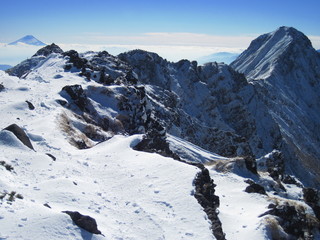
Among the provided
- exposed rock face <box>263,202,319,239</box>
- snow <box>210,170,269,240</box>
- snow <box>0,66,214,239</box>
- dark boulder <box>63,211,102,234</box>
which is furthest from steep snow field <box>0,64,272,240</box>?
exposed rock face <box>263,202,319,239</box>

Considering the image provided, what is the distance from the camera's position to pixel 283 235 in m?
23.8

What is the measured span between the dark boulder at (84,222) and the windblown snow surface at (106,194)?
1.06 feet

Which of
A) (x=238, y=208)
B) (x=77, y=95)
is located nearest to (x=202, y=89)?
(x=77, y=95)

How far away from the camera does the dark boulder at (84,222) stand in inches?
593

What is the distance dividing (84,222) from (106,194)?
19.8ft

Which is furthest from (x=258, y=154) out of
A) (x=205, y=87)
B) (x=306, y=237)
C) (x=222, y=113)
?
(x=306, y=237)

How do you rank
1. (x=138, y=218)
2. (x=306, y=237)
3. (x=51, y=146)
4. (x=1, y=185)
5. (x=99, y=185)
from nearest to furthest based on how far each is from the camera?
1. (x=1, y=185)
2. (x=138, y=218)
3. (x=99, y=185)
4. (x=306, y=237)
5. (x=51, y=146)

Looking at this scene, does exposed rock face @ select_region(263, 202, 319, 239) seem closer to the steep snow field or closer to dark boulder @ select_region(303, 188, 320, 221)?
the steep snow field

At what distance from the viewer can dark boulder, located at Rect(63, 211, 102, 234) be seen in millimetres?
15070

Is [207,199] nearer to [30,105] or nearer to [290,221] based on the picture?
[290,221]

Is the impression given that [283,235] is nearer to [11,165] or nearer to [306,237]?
[306,237]

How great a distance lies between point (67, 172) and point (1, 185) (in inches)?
280

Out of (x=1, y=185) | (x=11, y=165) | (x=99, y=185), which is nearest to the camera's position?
(x=1, y=185)

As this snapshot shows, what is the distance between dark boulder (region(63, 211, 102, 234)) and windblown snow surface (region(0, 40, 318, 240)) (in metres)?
0.32
